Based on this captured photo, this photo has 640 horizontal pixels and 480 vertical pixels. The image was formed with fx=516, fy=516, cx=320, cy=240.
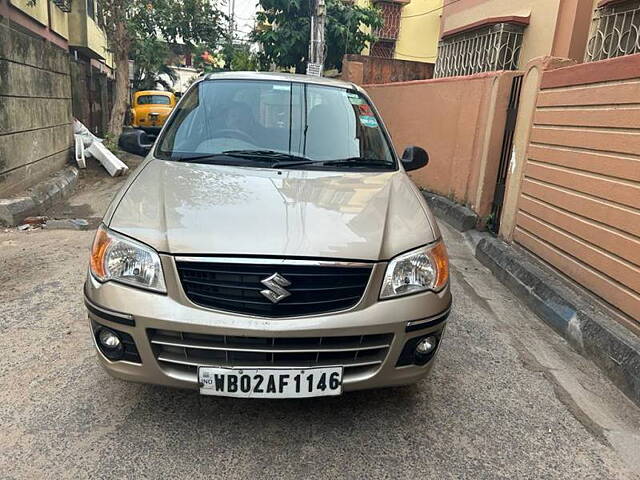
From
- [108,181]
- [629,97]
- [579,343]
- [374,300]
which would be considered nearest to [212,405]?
[374,300]

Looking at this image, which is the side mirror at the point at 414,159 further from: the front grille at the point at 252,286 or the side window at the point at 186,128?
the front grille at the point at 252,286

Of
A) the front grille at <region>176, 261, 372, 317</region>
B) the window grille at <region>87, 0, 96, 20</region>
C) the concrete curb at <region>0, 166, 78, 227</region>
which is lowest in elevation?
the concrete curb at <region>0, 166, 78, 227</region>

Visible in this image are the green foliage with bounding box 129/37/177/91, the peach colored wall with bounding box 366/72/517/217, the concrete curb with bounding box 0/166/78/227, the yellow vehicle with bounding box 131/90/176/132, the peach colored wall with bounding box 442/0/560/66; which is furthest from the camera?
the yellow vehicle with bounding box 131/90/176/132

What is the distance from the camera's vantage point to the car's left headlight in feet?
7.49

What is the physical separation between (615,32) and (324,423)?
259 inches

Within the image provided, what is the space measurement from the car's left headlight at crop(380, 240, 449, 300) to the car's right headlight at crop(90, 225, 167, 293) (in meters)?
0.97

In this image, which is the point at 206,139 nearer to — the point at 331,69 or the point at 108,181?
the point at 108,181

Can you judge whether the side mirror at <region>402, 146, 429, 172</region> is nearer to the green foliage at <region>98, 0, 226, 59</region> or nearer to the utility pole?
the utility pole

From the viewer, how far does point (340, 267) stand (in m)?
2.19

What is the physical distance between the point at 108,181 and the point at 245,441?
759 cm

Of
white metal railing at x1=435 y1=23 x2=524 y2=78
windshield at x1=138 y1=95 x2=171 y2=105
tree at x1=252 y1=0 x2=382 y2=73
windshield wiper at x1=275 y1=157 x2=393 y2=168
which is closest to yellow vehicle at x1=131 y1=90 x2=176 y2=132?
windshield at x1=138 y1=95 x2=171 y2=105

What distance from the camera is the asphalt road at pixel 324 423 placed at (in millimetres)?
2270

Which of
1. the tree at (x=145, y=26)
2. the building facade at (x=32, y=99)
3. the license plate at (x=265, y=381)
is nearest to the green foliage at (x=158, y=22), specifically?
the tree at (x=145, y=26)

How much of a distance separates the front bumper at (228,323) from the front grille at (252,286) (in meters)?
0.04
